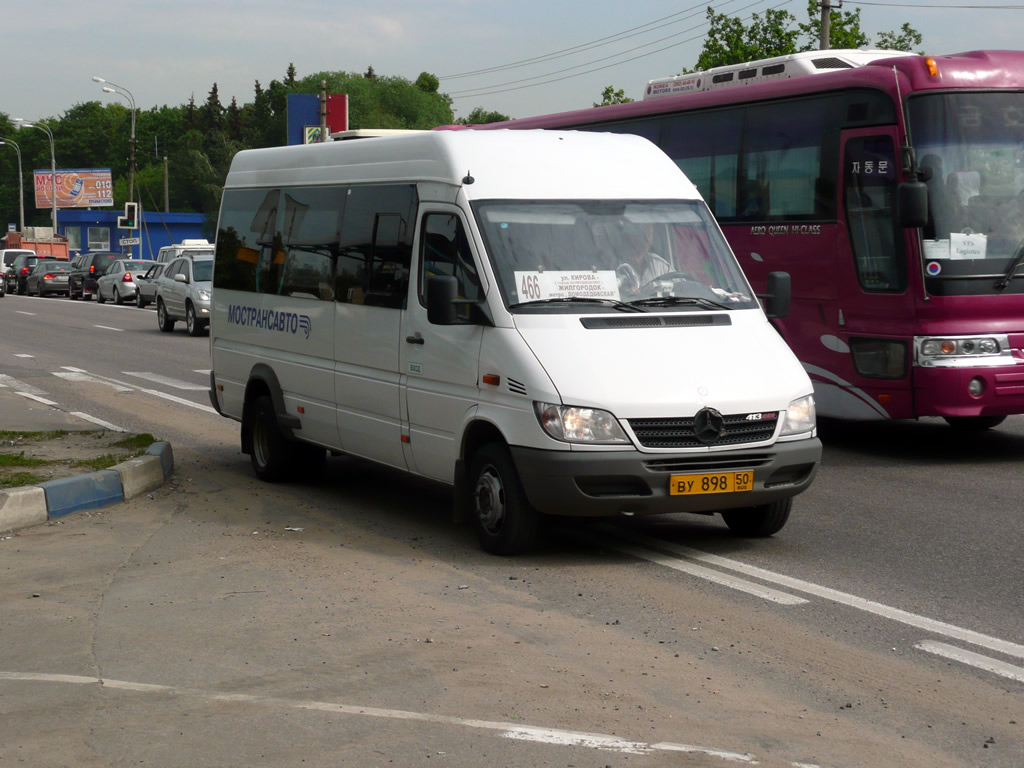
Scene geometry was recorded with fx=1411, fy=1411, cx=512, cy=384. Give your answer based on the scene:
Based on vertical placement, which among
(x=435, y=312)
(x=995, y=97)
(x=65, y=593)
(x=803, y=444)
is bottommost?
(x=65, y=593)

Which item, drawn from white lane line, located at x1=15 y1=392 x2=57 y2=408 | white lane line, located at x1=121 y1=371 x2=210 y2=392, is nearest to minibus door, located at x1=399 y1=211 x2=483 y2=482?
white lane line, located at x1=15 y1=392 x2=57 y2=408

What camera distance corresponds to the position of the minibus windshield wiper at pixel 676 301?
7.96 metres

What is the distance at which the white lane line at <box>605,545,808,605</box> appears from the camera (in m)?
6.79

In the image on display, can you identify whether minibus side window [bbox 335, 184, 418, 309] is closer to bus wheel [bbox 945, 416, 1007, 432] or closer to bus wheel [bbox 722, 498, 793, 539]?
bus wheel [bbox 722, 498, 793, 539]

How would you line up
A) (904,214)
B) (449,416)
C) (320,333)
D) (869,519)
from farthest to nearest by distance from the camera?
1. (904,214)
2. (320,333)
3. (869,519)
4. (449,416)

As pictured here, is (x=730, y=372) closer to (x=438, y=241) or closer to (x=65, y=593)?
(x=438, y=241)

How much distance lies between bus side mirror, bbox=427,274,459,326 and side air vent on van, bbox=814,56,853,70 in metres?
6.24

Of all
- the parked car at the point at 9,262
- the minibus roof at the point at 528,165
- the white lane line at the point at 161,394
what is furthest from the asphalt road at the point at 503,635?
the parked car at the point at 9,262

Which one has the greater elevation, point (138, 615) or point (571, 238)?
point (571, 238)

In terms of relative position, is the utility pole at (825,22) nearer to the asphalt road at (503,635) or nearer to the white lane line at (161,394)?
the white lane line at (161,394)

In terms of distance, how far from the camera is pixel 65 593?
7.04 metres

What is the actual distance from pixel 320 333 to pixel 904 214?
15.4 ft

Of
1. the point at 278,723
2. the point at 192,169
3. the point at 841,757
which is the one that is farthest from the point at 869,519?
the point at 192,169

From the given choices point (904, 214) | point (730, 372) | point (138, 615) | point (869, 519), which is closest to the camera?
point (138, 615)
